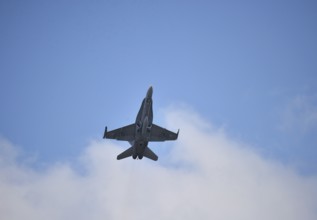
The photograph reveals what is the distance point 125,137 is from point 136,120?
17.5 ft

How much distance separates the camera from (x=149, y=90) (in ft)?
261

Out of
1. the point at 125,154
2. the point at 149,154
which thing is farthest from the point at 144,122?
the point at 125,154

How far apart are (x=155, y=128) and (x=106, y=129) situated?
8.97 metres

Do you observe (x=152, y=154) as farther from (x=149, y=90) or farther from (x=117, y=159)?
(x=149, y=90)

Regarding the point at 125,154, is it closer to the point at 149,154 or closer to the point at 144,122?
the point at 149,154

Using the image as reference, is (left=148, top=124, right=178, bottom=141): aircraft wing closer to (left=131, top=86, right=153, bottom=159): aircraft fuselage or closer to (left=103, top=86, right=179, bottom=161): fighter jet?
(left=103, top=86, right=179, bottom=161): fighter jet

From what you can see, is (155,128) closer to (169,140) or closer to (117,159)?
(169,140)

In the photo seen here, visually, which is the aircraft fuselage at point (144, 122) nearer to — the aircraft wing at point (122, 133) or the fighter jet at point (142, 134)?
the fighter jet at point (142, 134)

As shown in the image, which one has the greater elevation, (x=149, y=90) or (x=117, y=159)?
(x=149, y=90)

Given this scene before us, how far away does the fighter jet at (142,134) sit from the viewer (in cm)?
7956

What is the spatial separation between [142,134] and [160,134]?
6059 mm

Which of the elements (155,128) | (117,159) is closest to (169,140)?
(155,128)

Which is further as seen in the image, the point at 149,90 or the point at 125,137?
the point at 125,137

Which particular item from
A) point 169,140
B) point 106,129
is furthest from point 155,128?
point 106,129
